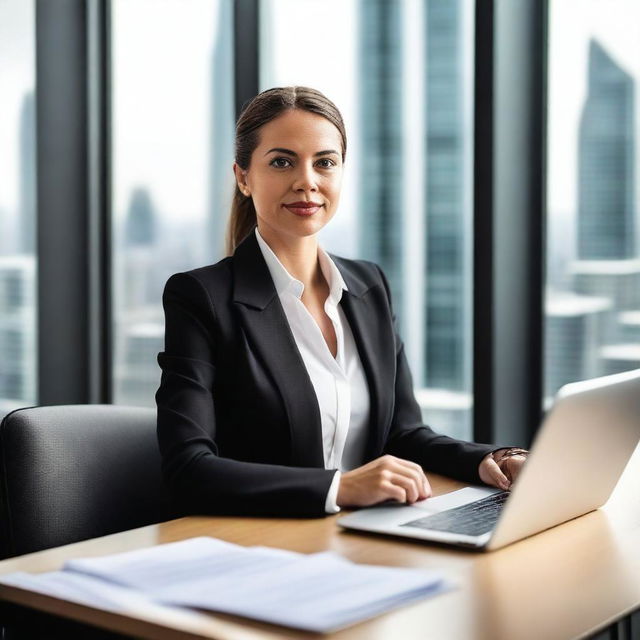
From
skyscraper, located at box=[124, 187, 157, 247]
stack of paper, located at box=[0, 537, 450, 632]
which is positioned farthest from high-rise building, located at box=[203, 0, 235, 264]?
stack of paper, located at box=[0, 537, 450, 632]

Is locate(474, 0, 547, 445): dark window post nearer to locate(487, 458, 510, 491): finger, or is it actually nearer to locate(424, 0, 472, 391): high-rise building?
locate(424, 0, 472, 391): high-rise building

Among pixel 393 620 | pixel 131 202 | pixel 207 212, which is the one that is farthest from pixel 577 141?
pixel 393 620

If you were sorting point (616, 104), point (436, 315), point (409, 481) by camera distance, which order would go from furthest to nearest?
point (436, 315) < point (616, 104) < point (409, 481)

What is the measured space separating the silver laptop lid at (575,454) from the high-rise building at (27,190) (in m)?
2.53

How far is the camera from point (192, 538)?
50.2 inches

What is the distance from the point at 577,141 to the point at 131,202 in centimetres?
161

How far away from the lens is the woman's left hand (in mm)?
1596

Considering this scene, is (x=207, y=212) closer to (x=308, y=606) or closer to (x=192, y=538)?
(x=192, y=538)

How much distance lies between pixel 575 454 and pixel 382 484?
30 cm

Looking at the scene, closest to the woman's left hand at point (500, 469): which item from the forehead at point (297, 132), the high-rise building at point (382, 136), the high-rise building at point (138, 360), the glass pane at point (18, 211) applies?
the forehead at point (297, 132)

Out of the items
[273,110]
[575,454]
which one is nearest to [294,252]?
[273,110]

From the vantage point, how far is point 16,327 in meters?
3.44

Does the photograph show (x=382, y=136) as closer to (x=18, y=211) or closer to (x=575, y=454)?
(x=18, y=211)

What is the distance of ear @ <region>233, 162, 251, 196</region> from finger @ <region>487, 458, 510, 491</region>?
2.65 feet
